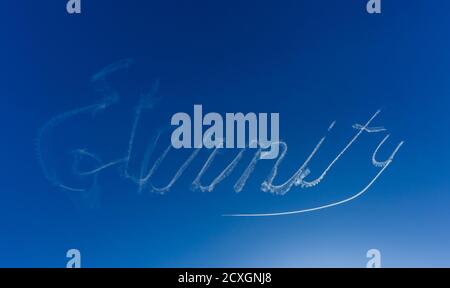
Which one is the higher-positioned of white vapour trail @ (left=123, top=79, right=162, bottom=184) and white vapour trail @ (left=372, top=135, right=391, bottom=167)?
white vapour trail @ (left=123, top=79, right=162, bottom=184)

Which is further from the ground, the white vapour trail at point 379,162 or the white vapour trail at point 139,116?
the white vapour trail at point 139,116

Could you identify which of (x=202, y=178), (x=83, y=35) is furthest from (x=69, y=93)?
(x=202, y=178)

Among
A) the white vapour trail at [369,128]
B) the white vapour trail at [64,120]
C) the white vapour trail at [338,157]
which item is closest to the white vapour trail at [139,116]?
the white vapour trail at [64,120]

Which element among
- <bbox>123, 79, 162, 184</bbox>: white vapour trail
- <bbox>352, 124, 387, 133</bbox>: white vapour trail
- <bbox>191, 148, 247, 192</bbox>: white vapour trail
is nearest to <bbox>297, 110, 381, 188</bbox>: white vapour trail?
<bbox>352, 124, 387, 133</bbox>: white vapour trail

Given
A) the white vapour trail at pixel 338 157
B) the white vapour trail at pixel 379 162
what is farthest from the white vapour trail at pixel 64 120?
the white vapour trail at pixel 379 162

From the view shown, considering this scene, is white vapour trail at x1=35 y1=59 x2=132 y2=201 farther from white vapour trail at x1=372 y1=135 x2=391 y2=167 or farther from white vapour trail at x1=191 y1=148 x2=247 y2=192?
white vapour trail at x1=372 y1=135 x2=391 y2=167

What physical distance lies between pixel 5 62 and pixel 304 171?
3.03 feet

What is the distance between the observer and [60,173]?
154 centimetres

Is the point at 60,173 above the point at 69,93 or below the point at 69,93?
below

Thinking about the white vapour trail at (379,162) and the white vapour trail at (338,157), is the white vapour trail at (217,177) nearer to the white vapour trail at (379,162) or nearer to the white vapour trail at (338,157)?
the white vapour trail at (338,157)

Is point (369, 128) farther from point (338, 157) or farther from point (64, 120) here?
point (64, 120)

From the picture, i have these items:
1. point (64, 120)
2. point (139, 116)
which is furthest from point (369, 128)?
point (64, 120)
